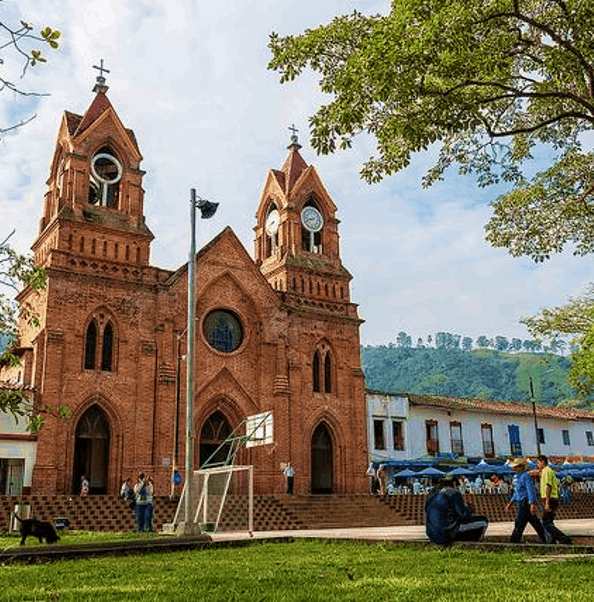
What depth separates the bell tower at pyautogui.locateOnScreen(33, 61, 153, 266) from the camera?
3156cm

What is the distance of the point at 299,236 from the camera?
39.2 metres

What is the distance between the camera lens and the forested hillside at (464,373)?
443ft

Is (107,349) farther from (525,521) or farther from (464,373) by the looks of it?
(464,373)

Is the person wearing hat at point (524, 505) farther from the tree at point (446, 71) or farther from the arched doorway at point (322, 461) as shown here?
the arched doorway at point (322, 461)

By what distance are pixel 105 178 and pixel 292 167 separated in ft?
38.3

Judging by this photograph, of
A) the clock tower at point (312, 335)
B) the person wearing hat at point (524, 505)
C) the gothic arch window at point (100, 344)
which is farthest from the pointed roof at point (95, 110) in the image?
the person wearing hat at point (524, 505)

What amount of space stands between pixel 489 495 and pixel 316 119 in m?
25.0

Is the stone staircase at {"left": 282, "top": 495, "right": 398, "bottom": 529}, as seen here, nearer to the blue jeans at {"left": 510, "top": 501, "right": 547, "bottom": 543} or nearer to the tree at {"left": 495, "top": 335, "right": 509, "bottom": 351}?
the blue jeans at {"left": 510, "top": 501, "right": 547, "bottom": 543}

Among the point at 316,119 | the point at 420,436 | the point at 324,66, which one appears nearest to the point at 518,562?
the point at 316,119

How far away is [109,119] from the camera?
113 ft

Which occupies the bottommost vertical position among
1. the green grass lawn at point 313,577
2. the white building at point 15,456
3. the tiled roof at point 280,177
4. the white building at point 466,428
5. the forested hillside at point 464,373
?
the green grass lawn at point 313,577

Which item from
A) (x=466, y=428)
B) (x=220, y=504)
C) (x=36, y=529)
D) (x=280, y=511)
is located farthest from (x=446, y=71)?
(x=466, y=428)

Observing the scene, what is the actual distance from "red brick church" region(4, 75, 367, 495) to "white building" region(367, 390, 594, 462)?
8.06 m

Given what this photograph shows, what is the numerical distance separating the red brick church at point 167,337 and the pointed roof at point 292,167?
0.37m
